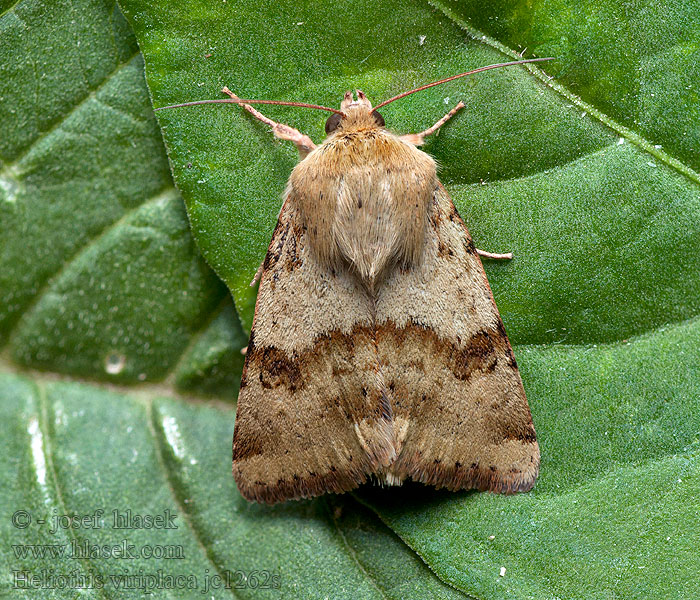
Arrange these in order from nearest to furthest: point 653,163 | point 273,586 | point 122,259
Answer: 1. point 653,163
2. point 273,586
3. point 122,259

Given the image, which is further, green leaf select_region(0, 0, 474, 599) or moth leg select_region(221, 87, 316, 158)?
green leaf select_region(0, 0, 474, 599)

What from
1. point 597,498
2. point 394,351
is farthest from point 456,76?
point 597,498

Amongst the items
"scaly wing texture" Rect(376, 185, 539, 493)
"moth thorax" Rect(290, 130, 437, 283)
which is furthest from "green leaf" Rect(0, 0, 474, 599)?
"moth thorax" Rect(290, 130, 437, 283)

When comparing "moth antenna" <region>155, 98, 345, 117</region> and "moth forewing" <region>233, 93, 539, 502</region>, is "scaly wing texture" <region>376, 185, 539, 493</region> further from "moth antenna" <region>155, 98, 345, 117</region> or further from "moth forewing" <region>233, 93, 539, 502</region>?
"moth antenna" <region>155, 98, 345, 117</region>

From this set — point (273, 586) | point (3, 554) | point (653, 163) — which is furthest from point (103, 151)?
point (653, 163)

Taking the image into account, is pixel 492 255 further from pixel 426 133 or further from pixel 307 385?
pixel 307 385

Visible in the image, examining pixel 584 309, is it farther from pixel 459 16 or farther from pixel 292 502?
pixel 292 502

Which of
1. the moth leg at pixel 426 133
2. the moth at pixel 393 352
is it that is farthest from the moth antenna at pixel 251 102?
the moth leg at pixel 426 133
